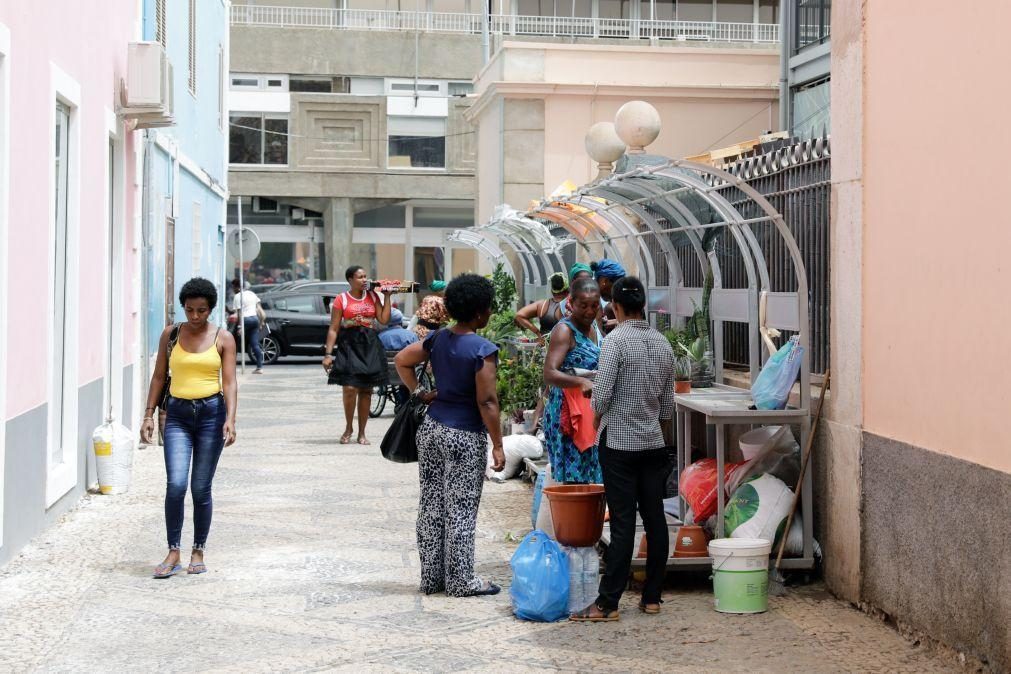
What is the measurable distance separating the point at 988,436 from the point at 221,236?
21932 mm

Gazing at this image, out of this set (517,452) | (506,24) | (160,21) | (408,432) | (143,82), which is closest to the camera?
(408,432)

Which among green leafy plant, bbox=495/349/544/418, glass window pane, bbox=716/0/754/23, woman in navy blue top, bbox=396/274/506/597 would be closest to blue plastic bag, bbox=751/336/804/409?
woman in navy blue top, bbox=396/274/506/597

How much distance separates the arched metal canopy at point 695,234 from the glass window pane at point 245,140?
27444mm

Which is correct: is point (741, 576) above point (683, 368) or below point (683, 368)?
below

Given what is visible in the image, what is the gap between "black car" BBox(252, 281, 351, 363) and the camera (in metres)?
29.1

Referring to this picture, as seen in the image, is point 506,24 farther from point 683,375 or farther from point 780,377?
point 780,377

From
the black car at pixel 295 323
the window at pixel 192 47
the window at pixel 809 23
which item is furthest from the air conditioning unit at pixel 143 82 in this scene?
the black car at pixel 295 323

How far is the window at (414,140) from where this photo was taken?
1622 inches

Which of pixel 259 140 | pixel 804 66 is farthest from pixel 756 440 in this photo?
pixel 259 140

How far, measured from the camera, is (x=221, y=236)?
86.8 feet

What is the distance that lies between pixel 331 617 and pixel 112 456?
4482 millimetres

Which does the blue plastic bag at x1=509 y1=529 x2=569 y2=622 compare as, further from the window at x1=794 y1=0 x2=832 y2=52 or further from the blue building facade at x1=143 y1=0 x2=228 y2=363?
the window at x1=794 y1=0 x2=832 y2=52

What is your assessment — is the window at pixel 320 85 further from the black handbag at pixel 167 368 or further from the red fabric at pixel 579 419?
the red fabric at pixel 579 419

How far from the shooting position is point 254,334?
26062 millimetres
